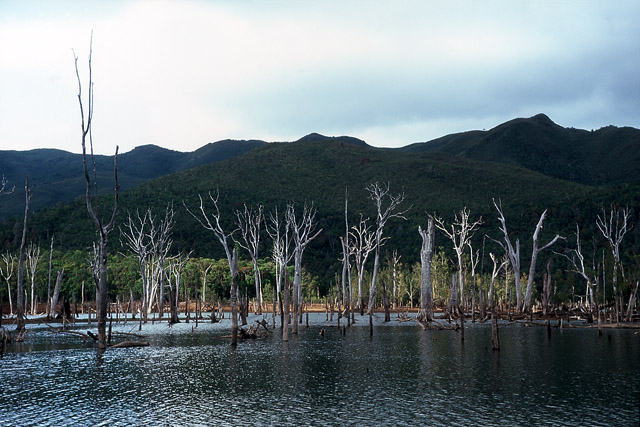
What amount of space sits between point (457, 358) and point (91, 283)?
76.3 m

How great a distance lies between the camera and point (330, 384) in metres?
25.4

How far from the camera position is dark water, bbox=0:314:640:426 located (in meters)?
19.4

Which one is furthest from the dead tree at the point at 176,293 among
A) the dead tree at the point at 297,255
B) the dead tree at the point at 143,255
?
the dead tree at the point at 297,255

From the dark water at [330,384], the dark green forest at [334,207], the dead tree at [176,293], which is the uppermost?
the dark green forest at [334,207]

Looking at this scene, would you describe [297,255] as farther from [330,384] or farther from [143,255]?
[330,384]

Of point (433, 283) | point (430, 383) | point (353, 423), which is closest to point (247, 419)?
point (353, 423)

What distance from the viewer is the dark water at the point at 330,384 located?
19.4m

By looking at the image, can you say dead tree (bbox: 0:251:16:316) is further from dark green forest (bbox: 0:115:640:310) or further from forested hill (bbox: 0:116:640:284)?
forested hill (bbox: 0:116:640:284)

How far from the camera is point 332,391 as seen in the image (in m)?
23.9

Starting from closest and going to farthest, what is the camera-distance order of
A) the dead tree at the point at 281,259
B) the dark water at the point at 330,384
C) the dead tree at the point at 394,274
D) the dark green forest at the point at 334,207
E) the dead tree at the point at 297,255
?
the dark water at the point at 330,384
the dead tree at the point at 281,259
the dead tree at the point at 297,255
the dead tree at the point at 394,274
the dark green forest at the point at 334,207

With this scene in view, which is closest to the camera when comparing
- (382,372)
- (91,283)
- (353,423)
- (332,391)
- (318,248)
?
(353,423)

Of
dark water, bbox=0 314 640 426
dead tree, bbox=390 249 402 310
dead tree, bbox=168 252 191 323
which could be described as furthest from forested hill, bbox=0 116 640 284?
dark water, bbox=0 314 640 426

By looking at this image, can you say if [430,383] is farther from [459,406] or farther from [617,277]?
[617,277]

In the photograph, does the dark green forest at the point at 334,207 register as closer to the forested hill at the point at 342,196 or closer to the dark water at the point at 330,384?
the forested hill at the point at 342,196
